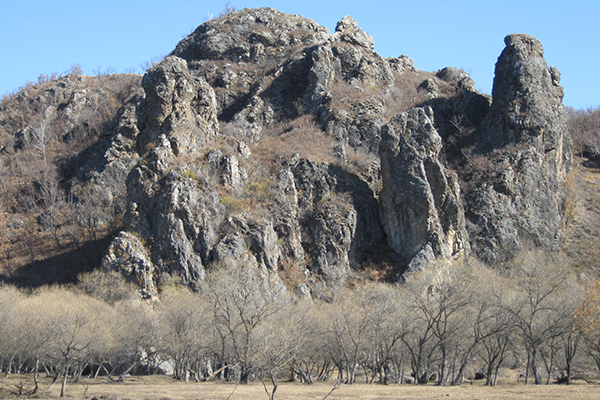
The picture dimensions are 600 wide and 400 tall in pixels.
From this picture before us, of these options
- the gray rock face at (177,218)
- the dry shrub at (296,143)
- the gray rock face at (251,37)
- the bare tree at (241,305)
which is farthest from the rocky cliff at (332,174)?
the gray rock face at (251,37)

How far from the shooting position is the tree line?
4250cm

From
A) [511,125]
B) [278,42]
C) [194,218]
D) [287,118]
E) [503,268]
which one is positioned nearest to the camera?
[194,218]

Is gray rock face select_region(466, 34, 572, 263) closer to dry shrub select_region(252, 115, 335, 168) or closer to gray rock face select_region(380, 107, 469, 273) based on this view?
gray rock face select_region(380, 107, 469, 273)

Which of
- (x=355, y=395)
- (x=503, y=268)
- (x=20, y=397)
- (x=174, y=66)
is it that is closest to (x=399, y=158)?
(x=503, y=268)

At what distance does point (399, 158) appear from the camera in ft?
222

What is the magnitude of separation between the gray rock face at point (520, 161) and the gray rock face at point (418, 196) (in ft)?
15.5

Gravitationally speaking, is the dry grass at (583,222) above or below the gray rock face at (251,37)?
below

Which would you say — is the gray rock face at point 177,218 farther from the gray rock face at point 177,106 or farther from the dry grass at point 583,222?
the dry grass at point 583,222

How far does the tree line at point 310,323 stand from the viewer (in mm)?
42500

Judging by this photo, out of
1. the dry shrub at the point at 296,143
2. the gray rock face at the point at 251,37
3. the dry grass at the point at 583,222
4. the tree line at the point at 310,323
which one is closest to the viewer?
the tree line at the point at 310,323

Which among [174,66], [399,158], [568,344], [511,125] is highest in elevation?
[174,66]

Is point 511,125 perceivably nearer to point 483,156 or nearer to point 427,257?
point 483,156

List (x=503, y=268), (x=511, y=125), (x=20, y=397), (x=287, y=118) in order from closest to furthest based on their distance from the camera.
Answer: (x=20, y=397)
(x=503, y=268)
(x=511, y=125)
(x=287, y=118)

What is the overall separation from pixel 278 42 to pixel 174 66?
1736 inches
